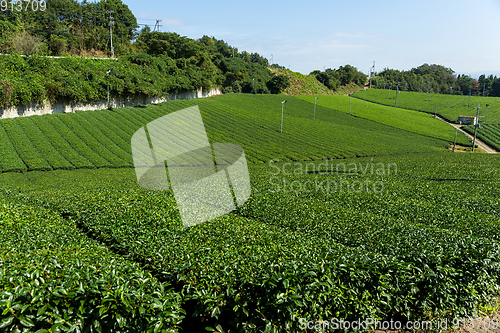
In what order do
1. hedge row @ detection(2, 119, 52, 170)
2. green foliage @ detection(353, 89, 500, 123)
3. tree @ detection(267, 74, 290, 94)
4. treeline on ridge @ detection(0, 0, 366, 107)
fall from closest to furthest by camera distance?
1. hedge row @ detection(2, 119, 52, 170)
2. treeline on ridge @ detection(0, 0, 366, 107)
3. green foliage @ detection(353, 89, 500, 123)
4. tree @ detection(267, 74, 290, 94)

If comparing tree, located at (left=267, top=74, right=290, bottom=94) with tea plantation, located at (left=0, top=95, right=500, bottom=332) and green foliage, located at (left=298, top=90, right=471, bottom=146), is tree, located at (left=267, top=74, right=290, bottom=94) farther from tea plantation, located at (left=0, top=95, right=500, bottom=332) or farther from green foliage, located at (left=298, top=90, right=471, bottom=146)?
tea plantation, located at (left=0, top=95, right=500, bottom=332)

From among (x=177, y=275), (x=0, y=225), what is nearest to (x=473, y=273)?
(x=177, y=275)

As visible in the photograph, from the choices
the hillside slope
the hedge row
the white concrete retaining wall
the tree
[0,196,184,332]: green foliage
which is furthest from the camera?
the tree

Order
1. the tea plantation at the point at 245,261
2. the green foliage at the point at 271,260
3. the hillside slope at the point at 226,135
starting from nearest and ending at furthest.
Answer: the tea plantation at the point at 245,261 → the green foliage at the point at 271,260 → the hillside slope at the point at 226,135

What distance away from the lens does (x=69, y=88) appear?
45750 mm

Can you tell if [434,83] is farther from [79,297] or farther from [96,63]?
[79,297]

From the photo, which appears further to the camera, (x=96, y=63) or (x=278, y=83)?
(x=278, y=83)

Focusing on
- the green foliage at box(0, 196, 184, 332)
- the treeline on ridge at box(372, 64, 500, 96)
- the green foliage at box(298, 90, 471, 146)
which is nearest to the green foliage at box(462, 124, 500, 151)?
the green foliage at box(298, 90, 471, 146)

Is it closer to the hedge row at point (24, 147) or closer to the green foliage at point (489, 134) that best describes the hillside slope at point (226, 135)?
the hedge row at point (24, 147)

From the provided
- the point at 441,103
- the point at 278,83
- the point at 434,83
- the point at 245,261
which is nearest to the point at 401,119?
the point at 278,83

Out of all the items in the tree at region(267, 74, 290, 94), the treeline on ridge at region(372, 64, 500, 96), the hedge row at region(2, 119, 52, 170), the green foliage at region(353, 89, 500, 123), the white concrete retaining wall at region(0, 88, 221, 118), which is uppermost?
the treeline on ridge at region(372, 64, 500, 96)

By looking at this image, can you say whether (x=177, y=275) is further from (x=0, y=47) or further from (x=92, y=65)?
(x=0, y=47)

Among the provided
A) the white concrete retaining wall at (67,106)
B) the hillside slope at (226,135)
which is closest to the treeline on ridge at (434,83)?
the hillside slope at (226,135)

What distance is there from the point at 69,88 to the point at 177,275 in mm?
47737
